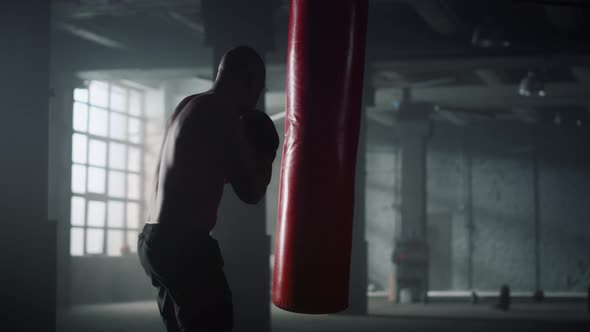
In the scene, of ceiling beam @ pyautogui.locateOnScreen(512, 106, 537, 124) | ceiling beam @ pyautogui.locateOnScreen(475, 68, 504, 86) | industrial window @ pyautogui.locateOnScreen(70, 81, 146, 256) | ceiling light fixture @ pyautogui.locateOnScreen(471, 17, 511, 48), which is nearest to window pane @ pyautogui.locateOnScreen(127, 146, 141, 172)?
industrial window @ pyautogui.locateOnScreen(70, 81, 146, 256)

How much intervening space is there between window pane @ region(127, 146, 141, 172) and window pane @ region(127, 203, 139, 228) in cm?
72

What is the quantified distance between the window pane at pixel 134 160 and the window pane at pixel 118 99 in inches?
33.0

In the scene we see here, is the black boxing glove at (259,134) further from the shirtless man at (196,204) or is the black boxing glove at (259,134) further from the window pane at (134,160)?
the window pane at (134,160)

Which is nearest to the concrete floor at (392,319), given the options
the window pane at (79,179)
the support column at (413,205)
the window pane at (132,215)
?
the support column at (413,205)

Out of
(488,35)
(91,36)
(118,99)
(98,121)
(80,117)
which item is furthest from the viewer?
(118,99)

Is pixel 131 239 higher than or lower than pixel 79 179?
lower

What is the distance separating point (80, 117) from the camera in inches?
540

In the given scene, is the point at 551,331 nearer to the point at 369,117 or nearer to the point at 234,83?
the point at 234,83

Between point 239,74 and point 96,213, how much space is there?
11711 mm

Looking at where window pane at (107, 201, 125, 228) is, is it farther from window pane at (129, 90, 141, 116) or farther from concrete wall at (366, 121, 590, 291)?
concrete wall at (366, 121, 590, 291)

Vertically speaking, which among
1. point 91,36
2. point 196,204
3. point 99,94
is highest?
point 91,36

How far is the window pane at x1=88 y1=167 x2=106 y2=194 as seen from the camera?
14.0m

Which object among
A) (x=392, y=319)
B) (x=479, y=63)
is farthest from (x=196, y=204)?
(x=479, y=63)

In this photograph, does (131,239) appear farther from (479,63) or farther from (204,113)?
(204,113)
